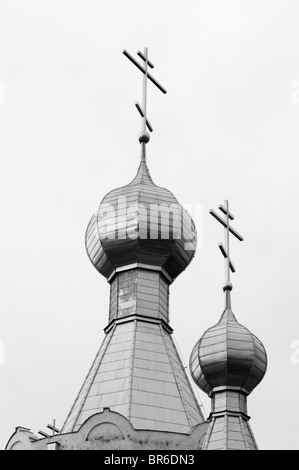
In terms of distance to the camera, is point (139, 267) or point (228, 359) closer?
point (228, 359)

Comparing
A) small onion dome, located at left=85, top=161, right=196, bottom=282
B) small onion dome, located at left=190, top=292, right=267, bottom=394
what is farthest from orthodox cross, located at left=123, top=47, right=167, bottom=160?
small onion dome, located at left=190, top=292, right=267, bottom=394

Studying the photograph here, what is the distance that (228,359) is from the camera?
17.1 metres

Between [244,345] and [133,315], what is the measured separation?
3701 millimetres

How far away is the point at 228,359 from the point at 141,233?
466 centimetres

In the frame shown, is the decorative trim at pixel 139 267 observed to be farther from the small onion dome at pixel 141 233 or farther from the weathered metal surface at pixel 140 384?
the weathered metal surface at pixel 140 384

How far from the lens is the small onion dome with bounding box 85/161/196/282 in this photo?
69.8 ft

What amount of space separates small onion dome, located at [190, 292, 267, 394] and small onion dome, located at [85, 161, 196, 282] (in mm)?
3950

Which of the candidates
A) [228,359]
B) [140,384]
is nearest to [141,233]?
[140,384]

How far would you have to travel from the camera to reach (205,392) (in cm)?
1738

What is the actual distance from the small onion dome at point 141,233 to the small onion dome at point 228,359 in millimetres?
3950

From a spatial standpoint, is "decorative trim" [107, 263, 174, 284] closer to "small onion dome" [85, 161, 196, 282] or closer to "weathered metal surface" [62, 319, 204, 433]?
"small onion dome" [85, 161, 196, 282]

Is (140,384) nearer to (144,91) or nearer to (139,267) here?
(139,267)

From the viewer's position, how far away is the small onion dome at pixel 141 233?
69.8ft
